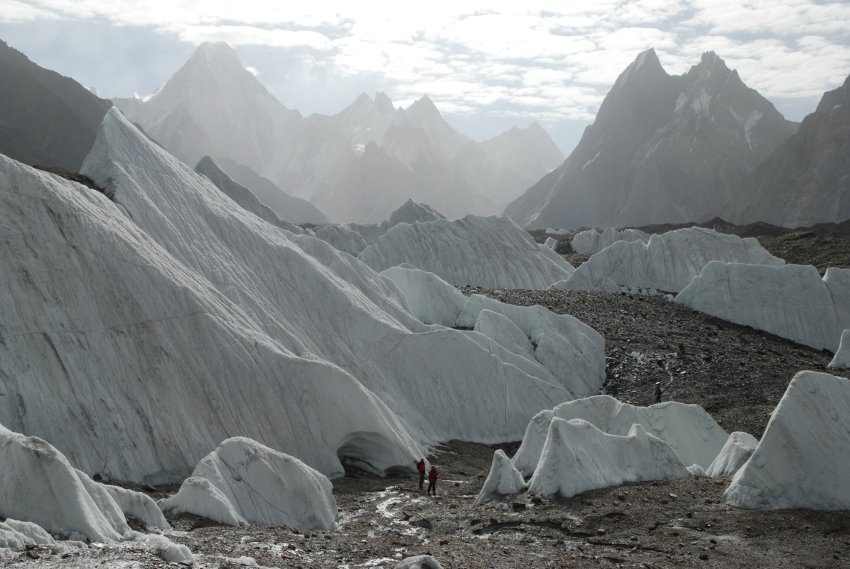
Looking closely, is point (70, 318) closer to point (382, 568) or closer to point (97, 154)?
point (97, 154)

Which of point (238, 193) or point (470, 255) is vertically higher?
point (238, 193)

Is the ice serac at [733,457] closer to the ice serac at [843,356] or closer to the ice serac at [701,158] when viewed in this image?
the ice serac at [843,356]

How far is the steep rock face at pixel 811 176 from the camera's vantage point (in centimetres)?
14925

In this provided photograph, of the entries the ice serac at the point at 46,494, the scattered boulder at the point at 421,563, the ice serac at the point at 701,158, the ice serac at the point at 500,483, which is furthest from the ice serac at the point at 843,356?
the ice serac at the point at 701,158

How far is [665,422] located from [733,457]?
7.59 meters

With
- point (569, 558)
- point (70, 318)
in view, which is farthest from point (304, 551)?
point (70, 318)

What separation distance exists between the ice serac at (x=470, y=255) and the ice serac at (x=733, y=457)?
56978 mm

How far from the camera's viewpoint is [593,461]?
2255 cm

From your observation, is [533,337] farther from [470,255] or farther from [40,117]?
[40,117]

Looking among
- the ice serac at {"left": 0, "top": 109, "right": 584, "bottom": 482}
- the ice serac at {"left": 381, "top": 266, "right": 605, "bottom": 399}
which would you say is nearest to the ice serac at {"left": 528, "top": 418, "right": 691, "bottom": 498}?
the ice serac at {"left": 0, "top": 109, "right": 584, "bottom": 482}

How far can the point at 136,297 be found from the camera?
28.6m

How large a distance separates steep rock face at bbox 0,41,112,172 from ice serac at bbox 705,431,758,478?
107 metres

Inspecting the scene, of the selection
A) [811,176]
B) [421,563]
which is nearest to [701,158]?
[811,176]

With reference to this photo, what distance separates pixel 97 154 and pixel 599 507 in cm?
2546
